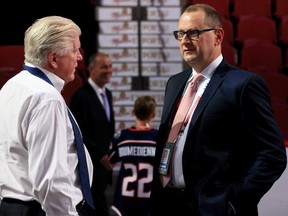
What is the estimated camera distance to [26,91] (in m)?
2.38

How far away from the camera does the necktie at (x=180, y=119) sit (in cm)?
283

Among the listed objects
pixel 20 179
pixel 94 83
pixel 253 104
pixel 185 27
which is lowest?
pixel 94 83

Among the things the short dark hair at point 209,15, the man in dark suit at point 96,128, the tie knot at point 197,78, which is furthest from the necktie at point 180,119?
the man in dark suit at point 96,128

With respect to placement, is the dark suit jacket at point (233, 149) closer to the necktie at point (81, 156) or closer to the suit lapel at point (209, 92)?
the suit lapel at point (209, 92)

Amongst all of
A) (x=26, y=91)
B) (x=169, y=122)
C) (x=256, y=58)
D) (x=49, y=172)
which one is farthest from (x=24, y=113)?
(x=256, y=58)

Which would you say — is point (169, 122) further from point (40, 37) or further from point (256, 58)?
point (256, 58)

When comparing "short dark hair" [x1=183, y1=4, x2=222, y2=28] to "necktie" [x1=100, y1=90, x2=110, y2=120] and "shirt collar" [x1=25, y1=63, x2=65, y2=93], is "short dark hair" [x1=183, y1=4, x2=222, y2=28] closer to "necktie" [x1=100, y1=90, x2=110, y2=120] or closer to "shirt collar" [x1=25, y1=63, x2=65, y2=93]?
"shirt collar" [x1=25, y1=63, x2=65, y2=93]

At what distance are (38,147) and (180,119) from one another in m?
0.75

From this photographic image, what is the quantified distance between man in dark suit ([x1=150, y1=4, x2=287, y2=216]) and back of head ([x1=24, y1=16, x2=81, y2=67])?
1.90 ft

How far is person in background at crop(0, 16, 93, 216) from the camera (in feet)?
7.57

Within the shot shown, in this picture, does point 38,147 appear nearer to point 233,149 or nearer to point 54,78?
point 54,78

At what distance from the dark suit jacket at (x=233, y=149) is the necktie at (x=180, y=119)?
0.28 ft

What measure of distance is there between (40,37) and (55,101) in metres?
0.24

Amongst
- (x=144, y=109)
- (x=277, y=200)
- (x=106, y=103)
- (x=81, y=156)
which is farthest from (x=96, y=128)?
(x=81, y=156)
